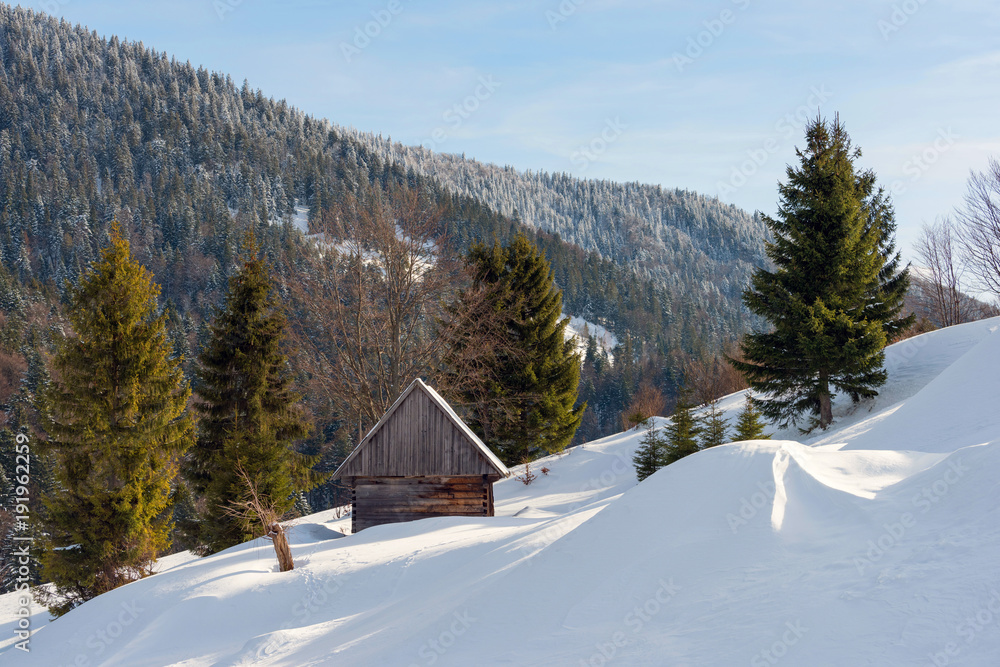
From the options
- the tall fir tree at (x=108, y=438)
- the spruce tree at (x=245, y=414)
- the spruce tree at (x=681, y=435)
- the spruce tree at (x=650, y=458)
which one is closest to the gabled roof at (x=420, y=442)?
the spruce tree at (x=245, y=414)

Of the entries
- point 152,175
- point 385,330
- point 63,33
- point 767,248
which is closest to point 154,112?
point 152,175

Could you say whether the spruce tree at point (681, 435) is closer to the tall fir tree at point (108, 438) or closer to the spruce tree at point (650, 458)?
the spruce tree at point (650, 458)

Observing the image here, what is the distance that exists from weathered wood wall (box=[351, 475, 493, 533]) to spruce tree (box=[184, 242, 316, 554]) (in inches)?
144

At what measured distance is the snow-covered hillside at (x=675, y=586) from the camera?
5.42m

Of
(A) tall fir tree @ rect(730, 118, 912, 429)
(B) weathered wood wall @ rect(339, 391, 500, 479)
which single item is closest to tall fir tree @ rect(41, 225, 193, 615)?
(B) weathered wood wall @ rect(339, 391, 500, 479)

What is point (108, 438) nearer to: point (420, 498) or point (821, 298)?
point (420, 498)

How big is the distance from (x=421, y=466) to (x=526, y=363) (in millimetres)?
12156

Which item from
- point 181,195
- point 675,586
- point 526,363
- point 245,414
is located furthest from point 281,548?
point 181,195

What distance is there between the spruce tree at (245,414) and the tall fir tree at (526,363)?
32.8ft

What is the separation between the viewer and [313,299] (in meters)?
25.0

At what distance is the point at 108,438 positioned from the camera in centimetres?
1736

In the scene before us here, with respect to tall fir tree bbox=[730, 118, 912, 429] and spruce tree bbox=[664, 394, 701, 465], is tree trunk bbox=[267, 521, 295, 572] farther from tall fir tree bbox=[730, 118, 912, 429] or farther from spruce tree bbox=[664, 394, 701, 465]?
tall fir tree bbox=[730, 118, 912, 429]

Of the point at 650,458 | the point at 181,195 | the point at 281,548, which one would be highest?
the point at 181,195

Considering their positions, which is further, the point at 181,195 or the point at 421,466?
the point at 181,195
